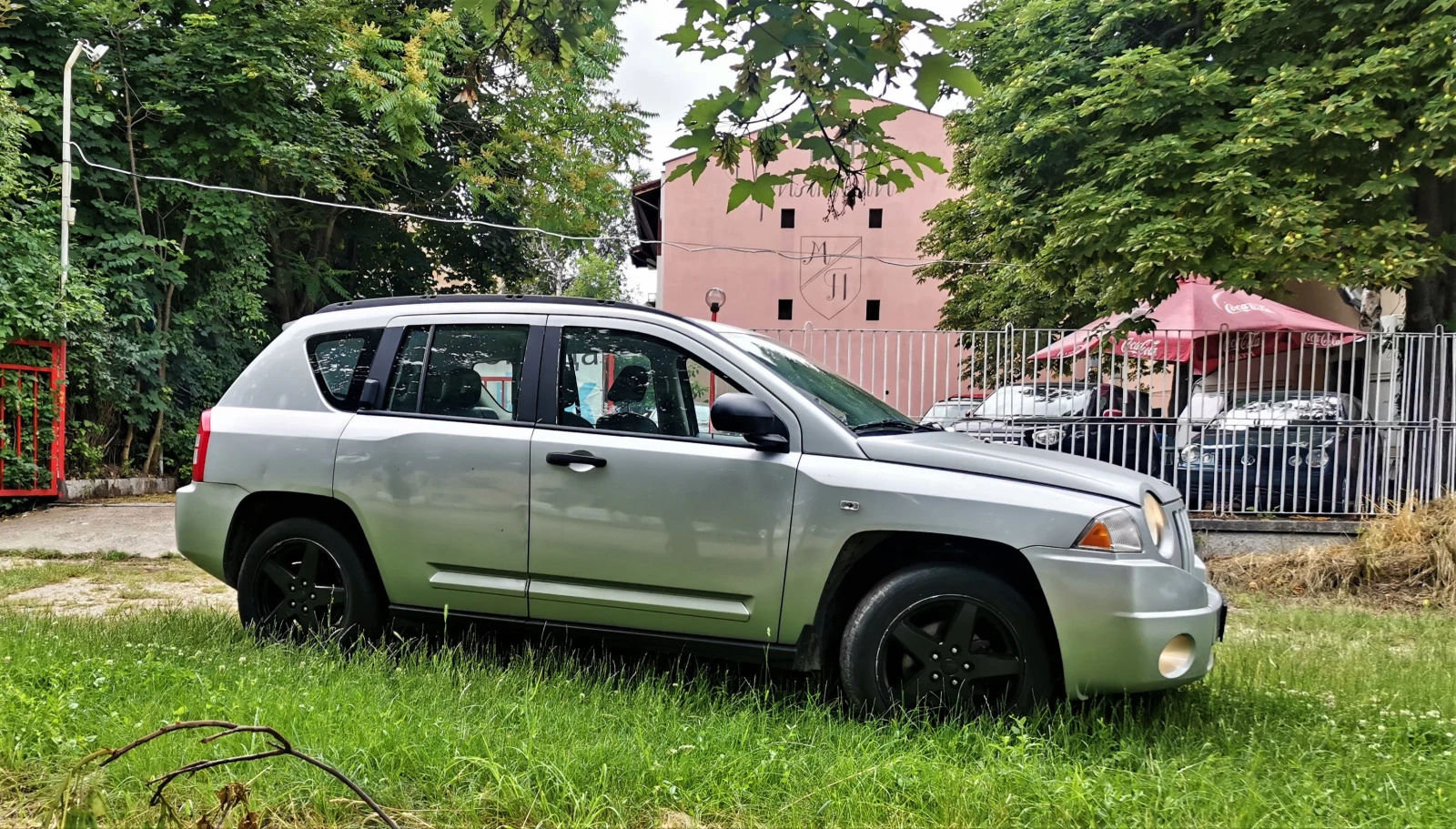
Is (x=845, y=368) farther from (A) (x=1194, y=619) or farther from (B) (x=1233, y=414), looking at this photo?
(A) (x=1194, y=619)

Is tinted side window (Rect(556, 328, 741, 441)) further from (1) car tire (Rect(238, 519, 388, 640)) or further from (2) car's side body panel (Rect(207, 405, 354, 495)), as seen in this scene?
(1) car tire (Rect(238, 519, 388, 640))

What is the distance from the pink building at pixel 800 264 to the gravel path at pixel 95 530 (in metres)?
22.7

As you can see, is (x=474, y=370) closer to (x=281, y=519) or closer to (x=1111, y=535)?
(x=281, y=519)

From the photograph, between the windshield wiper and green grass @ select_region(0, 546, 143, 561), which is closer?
the windshield wiper

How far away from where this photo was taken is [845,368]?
1073cm

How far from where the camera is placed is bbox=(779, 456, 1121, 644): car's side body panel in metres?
3.53

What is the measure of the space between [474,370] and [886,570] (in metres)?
2.16

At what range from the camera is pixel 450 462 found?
427 cm

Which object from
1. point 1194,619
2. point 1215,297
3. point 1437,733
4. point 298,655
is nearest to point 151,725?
point 298,655

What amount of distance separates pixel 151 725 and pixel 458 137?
18.0 m

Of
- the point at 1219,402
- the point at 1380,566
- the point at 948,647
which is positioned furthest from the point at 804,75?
the point at 1219,402

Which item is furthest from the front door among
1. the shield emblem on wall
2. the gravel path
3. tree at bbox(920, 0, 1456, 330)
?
the shield emblem on wall

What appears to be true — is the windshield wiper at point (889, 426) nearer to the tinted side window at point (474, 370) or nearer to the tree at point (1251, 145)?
the tinted side window at point (474, 370)

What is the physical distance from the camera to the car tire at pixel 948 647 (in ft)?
11.5
